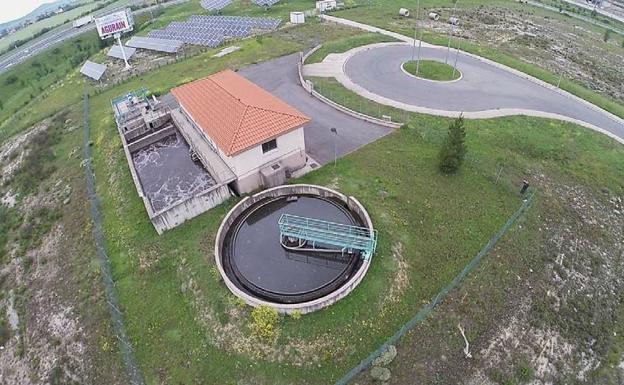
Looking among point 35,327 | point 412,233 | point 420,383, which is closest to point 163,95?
point 35,327

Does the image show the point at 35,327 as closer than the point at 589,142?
Yes

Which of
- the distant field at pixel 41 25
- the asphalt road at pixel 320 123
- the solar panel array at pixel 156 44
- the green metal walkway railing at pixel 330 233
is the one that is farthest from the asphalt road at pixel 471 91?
the distant field at pixel 41 25

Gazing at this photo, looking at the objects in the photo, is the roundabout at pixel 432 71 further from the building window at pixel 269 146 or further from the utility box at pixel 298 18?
the utility box at pixel 298 18

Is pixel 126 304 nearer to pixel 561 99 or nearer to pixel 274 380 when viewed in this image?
pixel 274 380

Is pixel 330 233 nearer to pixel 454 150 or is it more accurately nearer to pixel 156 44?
pixel 454 150

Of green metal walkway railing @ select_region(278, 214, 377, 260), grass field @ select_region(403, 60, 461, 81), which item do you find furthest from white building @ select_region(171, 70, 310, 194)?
grass field @ select_region(403, 60, 461, 81)
